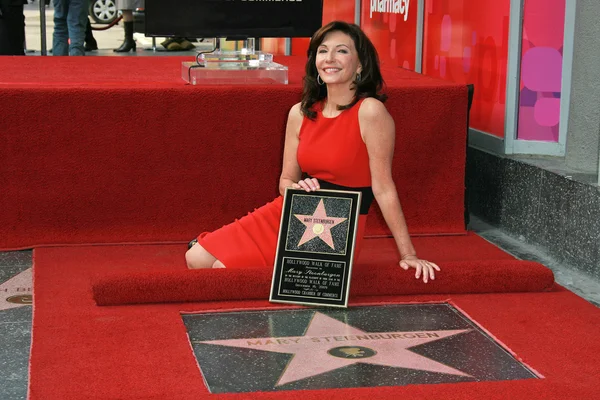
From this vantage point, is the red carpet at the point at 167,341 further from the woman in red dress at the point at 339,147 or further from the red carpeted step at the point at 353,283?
the woman in red dress at the point at 339,147

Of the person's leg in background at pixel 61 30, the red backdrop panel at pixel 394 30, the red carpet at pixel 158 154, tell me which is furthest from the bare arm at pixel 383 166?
the person's leg in background at pixel 61 30

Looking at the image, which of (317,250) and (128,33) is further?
(128,33)

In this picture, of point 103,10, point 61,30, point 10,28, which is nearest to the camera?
point 10,28

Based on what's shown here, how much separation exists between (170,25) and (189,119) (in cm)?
52

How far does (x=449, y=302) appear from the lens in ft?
11.1

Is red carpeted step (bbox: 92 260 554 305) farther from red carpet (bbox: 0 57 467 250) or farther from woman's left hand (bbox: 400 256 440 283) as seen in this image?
red carpet (bbox: 0 57 467 250)

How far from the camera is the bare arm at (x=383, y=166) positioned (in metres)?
3.48

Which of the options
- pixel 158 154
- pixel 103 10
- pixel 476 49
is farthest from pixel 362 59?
pixel 103 10

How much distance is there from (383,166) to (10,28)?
4605mm

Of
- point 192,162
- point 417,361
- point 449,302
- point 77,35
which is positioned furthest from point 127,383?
point 77,35

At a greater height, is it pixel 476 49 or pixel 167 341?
pixel 476 49

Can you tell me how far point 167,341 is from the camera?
2.98 m

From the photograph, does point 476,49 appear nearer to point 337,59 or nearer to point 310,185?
point 337,59

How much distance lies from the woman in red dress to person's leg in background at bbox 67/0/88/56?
14.7 feet
